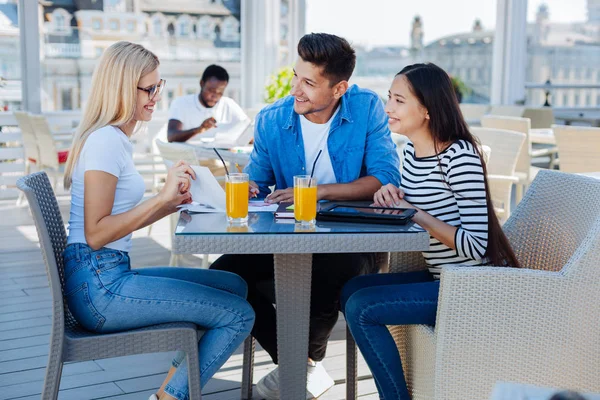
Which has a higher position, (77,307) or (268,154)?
(268,154)

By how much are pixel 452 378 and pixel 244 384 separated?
0.94m

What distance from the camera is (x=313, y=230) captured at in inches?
71.6

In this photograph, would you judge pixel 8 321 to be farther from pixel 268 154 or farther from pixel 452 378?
pixel 452 378

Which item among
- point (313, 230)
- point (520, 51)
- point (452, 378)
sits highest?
point (520, 51)

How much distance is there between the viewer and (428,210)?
7.04ft

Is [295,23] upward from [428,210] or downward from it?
upward

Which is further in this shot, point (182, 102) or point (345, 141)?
point (182, 102)

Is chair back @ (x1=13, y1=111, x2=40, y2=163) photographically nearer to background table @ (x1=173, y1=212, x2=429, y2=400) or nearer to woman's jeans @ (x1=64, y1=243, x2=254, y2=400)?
woman's jeans @ (x1=64, y1=243, x2=254, y2=400)

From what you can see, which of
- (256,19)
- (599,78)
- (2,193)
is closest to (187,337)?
(2,193)

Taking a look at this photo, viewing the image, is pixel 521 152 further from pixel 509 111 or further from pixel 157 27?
pixel 157 27

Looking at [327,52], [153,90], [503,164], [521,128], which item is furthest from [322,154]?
[521,128]

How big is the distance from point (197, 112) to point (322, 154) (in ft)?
9.56

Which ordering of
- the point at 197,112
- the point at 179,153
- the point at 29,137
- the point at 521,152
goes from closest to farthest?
the point at 179,153 < the point at 197,112 < the point at 521,152 < the point at 29,137

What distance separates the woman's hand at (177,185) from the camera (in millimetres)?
2002
